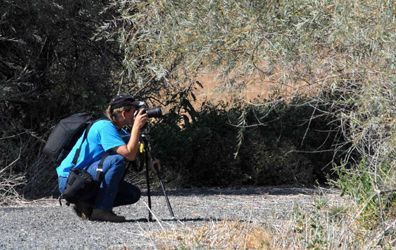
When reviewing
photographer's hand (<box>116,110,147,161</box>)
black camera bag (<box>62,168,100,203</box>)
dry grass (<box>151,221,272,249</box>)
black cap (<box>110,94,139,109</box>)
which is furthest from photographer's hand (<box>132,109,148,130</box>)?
dry grass (<box>151,221,272,249</box>)

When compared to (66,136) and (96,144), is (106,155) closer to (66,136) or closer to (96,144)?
(96,144)

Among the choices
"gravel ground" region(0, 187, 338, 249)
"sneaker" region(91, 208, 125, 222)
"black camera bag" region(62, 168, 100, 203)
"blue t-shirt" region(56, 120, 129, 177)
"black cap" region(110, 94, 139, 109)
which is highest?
"black cap" region(110, 94, 139, 109)

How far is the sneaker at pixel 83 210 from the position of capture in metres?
8.88

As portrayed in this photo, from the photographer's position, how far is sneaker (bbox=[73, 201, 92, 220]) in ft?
29.1

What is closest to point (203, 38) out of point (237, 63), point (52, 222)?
point (237, 63)

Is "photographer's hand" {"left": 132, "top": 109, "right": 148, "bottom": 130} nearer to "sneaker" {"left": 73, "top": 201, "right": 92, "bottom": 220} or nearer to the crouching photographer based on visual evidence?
the crouching photographer

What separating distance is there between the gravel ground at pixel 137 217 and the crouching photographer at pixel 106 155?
7.9 inches

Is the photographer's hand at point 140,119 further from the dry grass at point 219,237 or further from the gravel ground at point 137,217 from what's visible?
the dry grass at point 219,237

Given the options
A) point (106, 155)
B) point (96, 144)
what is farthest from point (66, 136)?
point (106, 155)

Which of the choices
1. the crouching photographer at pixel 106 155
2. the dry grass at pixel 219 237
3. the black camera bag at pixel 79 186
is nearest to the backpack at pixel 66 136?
the crouching photographer at pixel 106 155

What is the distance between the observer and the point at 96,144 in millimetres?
8719

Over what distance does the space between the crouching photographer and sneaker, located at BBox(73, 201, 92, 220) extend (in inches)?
0.5

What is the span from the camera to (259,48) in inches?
344

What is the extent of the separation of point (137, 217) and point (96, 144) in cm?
108
